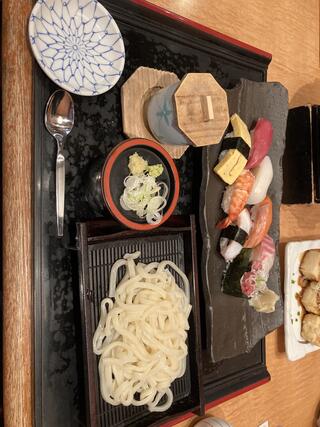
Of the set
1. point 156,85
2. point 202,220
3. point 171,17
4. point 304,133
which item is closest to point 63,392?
point 202,220

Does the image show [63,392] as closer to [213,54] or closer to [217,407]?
[217,407]

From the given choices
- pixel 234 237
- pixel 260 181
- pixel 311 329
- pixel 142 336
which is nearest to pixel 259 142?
pixel 260 181

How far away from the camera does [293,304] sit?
6.35 feet

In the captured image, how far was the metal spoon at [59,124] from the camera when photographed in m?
1.12

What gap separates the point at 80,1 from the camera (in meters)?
1.15

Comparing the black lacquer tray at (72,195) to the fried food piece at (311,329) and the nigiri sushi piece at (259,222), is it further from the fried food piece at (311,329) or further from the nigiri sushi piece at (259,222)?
the fried food piece at (311,329)

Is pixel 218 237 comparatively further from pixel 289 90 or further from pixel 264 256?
pixel 289 90

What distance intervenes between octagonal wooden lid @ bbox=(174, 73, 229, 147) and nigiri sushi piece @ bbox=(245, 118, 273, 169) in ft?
1.15

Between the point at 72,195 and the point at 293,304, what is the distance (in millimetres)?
1312

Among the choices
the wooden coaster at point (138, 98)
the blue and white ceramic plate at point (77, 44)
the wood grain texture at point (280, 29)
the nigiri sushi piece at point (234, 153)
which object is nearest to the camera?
the blue and white ceramic plate at point (77, 44)

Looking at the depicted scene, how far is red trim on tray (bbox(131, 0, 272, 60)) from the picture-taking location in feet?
4.40

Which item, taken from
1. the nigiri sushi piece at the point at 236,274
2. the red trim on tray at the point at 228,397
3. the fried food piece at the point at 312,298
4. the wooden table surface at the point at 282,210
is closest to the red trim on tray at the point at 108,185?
the wooden table surface at the point at 282,210

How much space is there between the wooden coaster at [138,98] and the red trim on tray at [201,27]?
220 millimetres

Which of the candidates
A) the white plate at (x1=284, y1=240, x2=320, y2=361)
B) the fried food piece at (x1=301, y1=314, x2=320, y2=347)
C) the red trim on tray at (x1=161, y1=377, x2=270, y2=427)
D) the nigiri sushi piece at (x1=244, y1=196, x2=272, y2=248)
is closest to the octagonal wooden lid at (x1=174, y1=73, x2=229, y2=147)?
the nigiri sushi piece at (x1=244, y1=196, x2=272, y2=248)
